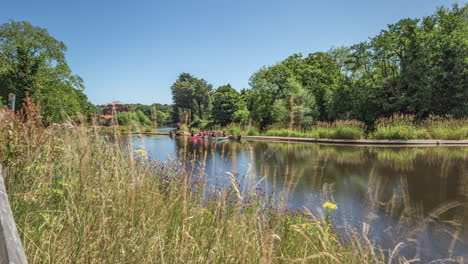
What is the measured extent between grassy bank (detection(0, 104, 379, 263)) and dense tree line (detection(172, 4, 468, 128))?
38.1 ft

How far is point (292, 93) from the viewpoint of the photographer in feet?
76.8

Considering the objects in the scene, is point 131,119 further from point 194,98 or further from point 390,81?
point 194,98

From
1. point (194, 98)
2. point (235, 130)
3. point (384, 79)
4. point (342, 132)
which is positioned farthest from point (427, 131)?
point (194, 98)

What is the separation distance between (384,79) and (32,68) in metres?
25.2

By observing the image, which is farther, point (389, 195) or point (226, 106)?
point (226, 106)

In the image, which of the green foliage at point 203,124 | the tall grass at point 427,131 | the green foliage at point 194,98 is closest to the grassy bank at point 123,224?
the tall grass at point 427,131

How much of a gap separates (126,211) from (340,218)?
3084 millimetres

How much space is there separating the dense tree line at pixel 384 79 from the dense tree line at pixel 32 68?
10.1m

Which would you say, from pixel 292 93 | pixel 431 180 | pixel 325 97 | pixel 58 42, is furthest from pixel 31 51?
pixel 431 180

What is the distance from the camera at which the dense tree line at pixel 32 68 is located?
19297 millimetres

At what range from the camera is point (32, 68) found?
65.9 feet

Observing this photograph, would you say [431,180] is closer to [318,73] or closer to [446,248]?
[446,248]

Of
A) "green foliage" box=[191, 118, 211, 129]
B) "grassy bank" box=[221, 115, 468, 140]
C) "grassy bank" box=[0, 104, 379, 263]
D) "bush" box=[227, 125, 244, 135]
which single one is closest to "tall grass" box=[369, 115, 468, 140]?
"grassy bank" box=[221, 115, 468, 140]

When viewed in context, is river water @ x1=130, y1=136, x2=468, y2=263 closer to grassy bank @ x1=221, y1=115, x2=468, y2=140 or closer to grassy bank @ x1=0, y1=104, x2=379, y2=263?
grassy bank @ x1=0, y1=104, x2=379, y2=263
